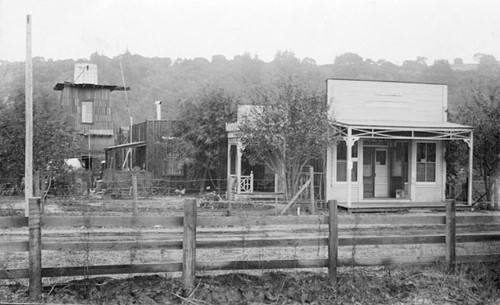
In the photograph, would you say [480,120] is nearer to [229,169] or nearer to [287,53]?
[229,169]

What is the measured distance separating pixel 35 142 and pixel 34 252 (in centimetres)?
1353

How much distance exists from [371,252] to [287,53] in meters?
33.3

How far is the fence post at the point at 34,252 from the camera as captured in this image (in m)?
6.62

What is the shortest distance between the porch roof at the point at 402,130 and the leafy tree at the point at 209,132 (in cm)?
900

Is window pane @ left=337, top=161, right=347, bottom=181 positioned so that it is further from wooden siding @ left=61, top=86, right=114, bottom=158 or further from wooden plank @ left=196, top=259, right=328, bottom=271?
wooden siding @ left=61, top=86, right=114, bottom=158

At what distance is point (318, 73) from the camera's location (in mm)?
34000

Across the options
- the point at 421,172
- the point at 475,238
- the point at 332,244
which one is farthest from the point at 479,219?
the point at 421,172

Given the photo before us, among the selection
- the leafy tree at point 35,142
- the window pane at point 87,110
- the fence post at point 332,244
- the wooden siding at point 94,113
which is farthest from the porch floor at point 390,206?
the window pane at point 87,110

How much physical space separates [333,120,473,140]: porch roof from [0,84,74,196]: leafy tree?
10767 millimetres

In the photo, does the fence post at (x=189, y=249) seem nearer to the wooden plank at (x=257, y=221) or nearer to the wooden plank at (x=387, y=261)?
the wooden plank at (x=257, y=221)

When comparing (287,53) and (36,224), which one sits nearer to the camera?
(36,224)

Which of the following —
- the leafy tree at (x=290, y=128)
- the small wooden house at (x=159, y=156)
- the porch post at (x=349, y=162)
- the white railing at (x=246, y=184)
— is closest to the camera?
the leafy tree at (x=290, y=128)

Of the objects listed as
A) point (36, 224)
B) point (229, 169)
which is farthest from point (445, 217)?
point (229, 169)

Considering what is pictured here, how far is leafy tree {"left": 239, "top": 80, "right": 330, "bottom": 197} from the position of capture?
19344 mm
